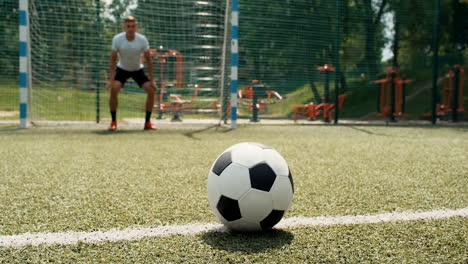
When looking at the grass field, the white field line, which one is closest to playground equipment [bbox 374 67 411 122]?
the grass field

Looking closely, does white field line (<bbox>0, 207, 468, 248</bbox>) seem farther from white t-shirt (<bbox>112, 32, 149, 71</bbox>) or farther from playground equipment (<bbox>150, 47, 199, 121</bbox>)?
playground equipment (<bbox>150, 47, 199, 121</bbox>)

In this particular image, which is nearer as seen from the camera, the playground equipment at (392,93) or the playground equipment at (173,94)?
the playground equipment at (173,94)

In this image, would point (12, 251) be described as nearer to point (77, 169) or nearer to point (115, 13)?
Result: point (77, 169)

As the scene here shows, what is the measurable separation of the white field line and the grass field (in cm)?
6

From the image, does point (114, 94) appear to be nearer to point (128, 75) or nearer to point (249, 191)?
point (128, 75)

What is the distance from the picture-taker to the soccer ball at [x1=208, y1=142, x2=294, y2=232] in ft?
6.39

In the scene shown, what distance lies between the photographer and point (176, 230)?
6.66 feet

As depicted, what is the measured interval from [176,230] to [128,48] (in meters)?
5.60

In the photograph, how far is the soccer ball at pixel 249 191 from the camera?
1948mm

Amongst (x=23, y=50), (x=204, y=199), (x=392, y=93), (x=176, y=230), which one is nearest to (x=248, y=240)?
(x=176, y=230)

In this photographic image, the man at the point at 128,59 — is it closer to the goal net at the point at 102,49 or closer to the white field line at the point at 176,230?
the goal net at the point at 102,49

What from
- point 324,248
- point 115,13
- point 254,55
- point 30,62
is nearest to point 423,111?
point 254,55

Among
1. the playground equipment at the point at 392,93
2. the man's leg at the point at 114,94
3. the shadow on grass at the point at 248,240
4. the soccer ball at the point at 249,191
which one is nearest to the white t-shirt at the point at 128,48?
the man's leg at the point at 114,94

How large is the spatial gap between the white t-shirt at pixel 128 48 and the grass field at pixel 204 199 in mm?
2049
